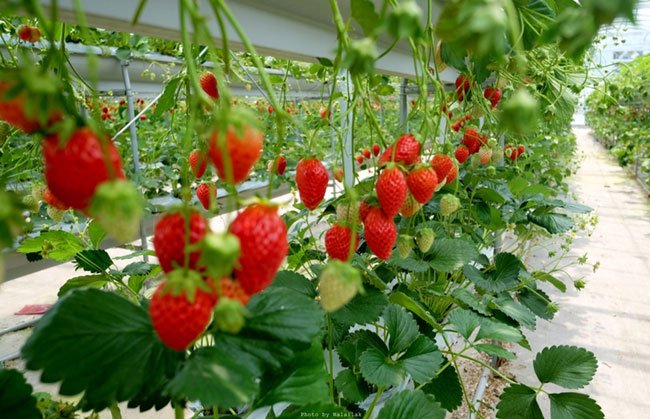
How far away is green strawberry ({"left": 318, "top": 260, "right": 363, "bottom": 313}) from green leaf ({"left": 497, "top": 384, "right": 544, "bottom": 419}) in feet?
2.43

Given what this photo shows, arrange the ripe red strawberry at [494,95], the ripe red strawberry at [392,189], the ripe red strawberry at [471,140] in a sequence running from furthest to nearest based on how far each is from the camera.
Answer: the ripe red strawberry at [494,95] < the ripe red strawberry at [471,140] < the ripe red strawberry at [392,189]

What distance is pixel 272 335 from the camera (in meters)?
0.34

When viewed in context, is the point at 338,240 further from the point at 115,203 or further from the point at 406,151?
the point at 115,203

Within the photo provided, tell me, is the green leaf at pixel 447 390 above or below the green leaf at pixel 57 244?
below

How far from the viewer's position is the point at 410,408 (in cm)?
59

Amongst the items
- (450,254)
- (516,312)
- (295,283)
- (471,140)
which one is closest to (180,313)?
(295,283)

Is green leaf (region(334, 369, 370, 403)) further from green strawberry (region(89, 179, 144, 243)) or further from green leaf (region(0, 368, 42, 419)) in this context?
green strawberry (region(89, 179, 144, 243))

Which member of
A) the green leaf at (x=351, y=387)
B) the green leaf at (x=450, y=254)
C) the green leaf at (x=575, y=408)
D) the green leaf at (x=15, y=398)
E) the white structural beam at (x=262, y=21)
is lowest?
the green leaf at (x=575, y=408)

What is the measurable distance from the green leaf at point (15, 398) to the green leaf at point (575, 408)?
81cm

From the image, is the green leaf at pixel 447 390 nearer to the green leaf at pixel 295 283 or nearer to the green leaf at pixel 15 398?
the green leaf at pixel 295 283

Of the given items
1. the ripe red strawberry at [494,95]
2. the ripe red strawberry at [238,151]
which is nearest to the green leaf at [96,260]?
the ripe red strawberry at [238,151]

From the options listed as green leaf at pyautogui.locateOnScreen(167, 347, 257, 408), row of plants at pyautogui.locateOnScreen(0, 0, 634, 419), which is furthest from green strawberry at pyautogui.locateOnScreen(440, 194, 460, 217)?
green leaf at pyautogui.locateOnScreen(167, 347, 257, 408)

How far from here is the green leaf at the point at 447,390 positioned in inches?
35.0

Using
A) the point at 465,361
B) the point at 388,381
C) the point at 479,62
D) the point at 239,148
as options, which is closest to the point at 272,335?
the point at 239,148
